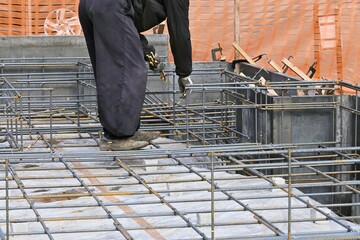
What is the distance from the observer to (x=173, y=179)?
9.29m

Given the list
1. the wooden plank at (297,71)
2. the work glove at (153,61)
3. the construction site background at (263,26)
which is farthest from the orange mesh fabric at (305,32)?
the work glove at (153,61)

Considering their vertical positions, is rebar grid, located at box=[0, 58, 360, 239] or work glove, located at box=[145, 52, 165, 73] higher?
work glove, located at box=[145, 52, 165, 73]

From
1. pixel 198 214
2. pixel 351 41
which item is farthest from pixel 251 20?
pixel 198 214

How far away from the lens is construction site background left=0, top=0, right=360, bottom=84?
696 inches

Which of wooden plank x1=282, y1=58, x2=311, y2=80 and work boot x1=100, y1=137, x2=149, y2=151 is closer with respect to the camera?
work boot x1=100, y1=137, x2=149, y2=151

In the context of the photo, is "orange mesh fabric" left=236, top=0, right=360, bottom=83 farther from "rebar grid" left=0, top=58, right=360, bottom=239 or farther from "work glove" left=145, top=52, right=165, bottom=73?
"work glove" left=145, top=52, right=165, bottom=73

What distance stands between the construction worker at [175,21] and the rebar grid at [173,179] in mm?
749

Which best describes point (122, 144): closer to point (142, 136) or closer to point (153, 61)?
point (142, 136)

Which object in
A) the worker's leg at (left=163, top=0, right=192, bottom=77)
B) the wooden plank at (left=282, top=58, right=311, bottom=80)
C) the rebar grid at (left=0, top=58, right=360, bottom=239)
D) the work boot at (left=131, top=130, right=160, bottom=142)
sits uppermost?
the worker's leg at (left=163, top=0, right=192, bottom=77)

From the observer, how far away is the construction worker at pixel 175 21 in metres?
10.3

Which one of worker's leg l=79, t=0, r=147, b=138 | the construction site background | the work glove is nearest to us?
worker's leg l=79, t=0, r=147, b=138

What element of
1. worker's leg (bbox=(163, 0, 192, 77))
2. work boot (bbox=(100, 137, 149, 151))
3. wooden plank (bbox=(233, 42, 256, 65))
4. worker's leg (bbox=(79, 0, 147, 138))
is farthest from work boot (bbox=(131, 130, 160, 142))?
wooden plank (bbox=(233, 42, 256, 65))

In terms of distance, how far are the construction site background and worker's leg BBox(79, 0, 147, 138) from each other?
7355 mm

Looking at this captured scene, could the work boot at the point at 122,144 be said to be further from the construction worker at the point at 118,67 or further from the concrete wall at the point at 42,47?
the concrete wall at the point at 42,47
